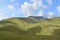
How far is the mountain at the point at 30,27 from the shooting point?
9.38 m

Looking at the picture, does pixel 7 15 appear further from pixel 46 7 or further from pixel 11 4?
pixel 46 7

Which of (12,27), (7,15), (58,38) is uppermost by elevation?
(7,15)

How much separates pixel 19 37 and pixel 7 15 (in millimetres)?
1266

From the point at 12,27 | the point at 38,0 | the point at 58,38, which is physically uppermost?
the point at 38,0

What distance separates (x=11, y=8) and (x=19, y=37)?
1535 mm

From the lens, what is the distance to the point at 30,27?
9500mm

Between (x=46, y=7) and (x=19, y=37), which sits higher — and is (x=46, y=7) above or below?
above

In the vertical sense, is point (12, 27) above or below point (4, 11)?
below

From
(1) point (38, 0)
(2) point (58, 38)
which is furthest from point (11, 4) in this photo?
(2) point (58, 38)

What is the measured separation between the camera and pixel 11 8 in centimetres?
963

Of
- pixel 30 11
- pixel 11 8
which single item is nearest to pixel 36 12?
pixel 30 11

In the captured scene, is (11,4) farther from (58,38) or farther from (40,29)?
(58,38)

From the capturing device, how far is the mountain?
938cm

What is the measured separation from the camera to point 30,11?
9594mm
